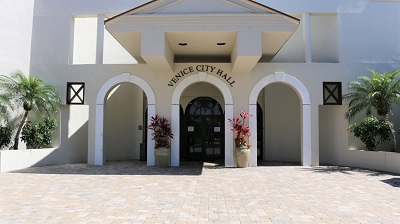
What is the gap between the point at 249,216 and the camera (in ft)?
19.2

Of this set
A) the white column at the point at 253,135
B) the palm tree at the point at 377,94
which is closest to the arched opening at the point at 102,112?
the white column at the point at 253,135

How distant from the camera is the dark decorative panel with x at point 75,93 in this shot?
1395 cm

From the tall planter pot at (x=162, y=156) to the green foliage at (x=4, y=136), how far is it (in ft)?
18.8

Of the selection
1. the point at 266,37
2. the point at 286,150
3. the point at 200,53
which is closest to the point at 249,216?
the point at 266,37

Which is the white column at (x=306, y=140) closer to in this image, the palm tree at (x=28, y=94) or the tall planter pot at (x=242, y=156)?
the tall planter pot at (x=242, y=156)

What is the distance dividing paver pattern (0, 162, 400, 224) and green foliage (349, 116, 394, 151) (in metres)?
1.41

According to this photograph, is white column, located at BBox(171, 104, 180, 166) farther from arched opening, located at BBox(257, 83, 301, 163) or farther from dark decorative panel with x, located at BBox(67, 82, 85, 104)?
arched opening, located at BBox(257, 83, 301, 163)

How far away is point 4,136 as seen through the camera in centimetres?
1249

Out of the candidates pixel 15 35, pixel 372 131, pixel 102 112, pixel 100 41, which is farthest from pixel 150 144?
pixel 372 131

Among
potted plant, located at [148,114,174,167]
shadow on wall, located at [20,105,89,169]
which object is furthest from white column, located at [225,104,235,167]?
shadow on wall, located at [20,105,89,169]

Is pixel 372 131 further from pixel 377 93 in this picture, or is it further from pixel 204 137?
pixel 204 137

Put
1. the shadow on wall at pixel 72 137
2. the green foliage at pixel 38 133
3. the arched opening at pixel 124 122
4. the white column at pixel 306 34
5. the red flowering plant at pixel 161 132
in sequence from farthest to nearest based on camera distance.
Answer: the arched opening at pixel 124 122 < the white column at pixel 306 34 < the shadow on wall at pixel 72 137 < the red flowering plant at pixel 161 132 < the green foliage at pixel 38 133

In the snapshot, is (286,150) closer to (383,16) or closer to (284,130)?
(284,130)

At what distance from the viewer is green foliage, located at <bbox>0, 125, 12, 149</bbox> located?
40.8 feet
